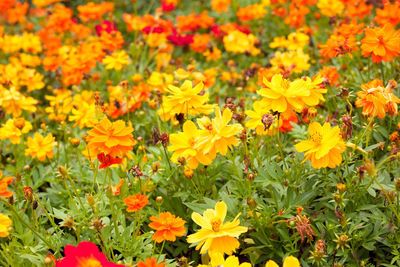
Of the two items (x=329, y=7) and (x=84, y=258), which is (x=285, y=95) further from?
(x=329, y=7)

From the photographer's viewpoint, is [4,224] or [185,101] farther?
[185,101]

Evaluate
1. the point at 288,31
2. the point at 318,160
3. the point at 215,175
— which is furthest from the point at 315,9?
the point at 318,160

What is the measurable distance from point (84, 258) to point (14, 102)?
5.04 feet

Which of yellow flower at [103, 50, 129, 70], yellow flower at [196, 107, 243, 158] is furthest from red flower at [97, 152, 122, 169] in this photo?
yellow flower at [103, 50, 129, 70]

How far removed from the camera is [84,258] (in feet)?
3.75

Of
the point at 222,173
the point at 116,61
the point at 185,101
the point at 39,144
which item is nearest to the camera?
the point at 185,101

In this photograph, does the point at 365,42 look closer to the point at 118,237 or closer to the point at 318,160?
the point at 318,160

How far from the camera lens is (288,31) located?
3656mm

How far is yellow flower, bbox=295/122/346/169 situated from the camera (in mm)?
1278

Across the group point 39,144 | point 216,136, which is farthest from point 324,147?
point 39,144

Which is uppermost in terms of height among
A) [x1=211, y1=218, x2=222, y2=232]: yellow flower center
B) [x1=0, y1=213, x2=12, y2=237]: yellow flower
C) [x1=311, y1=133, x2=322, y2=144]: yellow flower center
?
[x1=311, y1=133, x2=322, y2=144]: yellow flower center

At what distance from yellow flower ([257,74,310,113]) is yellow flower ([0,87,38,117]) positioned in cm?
151

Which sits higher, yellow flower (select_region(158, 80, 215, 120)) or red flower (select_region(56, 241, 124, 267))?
yellow flower (select_region(158, 80, 215, 120))

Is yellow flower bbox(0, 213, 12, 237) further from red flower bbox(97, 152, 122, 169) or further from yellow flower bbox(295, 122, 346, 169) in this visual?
yellow flower bbox(295, 122, 346, 169)
